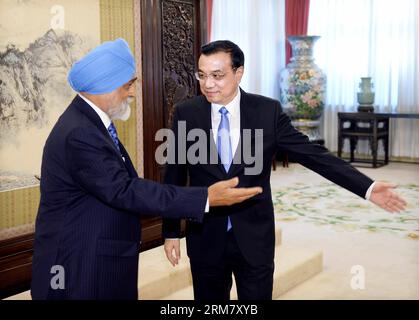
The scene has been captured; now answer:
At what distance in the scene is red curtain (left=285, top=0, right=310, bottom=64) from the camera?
9914mm

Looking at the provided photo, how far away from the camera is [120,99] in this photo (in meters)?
1.94

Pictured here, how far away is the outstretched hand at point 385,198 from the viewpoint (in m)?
2.40

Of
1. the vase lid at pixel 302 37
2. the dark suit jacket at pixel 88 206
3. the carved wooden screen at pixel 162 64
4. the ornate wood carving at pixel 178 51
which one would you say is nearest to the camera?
the dark suit jacket at pixel 88 206

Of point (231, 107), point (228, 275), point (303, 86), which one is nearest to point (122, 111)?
point (231, 107)

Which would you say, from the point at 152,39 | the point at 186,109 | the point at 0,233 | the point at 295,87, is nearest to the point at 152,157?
the point at 152,39

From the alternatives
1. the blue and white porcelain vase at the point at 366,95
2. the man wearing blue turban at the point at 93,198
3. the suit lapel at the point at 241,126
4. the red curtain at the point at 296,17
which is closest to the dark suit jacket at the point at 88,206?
the man wearing blue turban at the point at 93,198

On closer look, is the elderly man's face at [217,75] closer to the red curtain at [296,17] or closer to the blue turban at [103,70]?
the blue turban at [103,70]

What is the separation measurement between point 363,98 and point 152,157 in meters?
5.74

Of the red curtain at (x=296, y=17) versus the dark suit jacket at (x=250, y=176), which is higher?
the red curtain at (x=296, y=17)

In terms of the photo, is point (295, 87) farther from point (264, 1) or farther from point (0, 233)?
point (0, 233)

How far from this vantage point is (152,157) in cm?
430

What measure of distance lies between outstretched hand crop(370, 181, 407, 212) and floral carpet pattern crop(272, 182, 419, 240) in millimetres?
3065

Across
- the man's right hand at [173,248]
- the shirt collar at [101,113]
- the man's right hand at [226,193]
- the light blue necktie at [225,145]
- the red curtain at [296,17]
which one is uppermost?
the red curtain at [296,17]

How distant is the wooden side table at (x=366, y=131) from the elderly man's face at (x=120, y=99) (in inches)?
299
